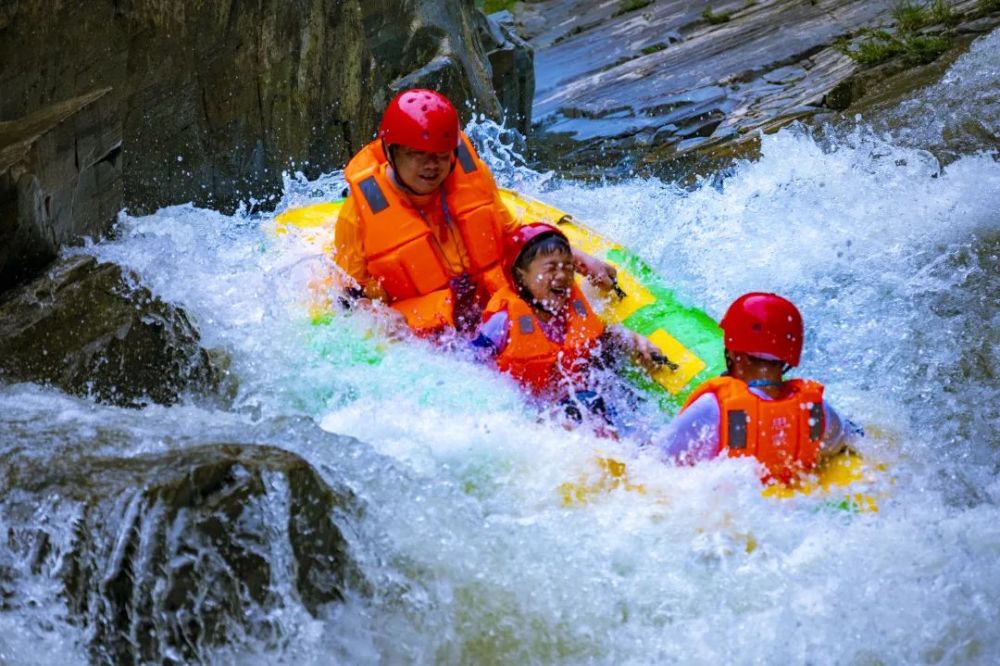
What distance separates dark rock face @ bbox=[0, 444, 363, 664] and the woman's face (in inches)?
61.7

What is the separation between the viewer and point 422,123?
4918 millimetres

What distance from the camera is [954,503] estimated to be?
13.4 feet

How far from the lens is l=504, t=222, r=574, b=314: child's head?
4723 mm

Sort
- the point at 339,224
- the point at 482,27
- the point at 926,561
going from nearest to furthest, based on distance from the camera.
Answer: the point at 926,561 → the point at 339,224 → the point at 482,27

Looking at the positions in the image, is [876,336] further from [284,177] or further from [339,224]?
[284,177]

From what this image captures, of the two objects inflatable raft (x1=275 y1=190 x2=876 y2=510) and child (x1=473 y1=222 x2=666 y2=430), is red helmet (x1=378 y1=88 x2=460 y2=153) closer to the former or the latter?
child (x1=473 y1=222 x2=666 y2=430)

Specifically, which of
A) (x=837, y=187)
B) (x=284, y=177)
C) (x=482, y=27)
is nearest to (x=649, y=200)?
(x=837, y=187)

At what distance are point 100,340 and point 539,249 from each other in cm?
160

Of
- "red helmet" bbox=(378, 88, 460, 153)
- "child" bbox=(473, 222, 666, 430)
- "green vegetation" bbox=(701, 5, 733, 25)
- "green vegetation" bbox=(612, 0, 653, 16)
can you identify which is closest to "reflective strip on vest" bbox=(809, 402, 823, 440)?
"child" bbox=(473, 222, 666, 430)

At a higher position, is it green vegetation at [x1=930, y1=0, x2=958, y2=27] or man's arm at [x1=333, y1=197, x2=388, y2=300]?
man's arm at [x1=333, y1=197, x2=388, y2=300]

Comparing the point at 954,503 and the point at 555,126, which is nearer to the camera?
the point at 954,503

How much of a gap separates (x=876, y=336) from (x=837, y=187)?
5.17ft

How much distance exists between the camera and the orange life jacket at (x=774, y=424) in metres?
3.89

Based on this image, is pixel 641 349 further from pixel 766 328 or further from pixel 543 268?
pixel 766 328
